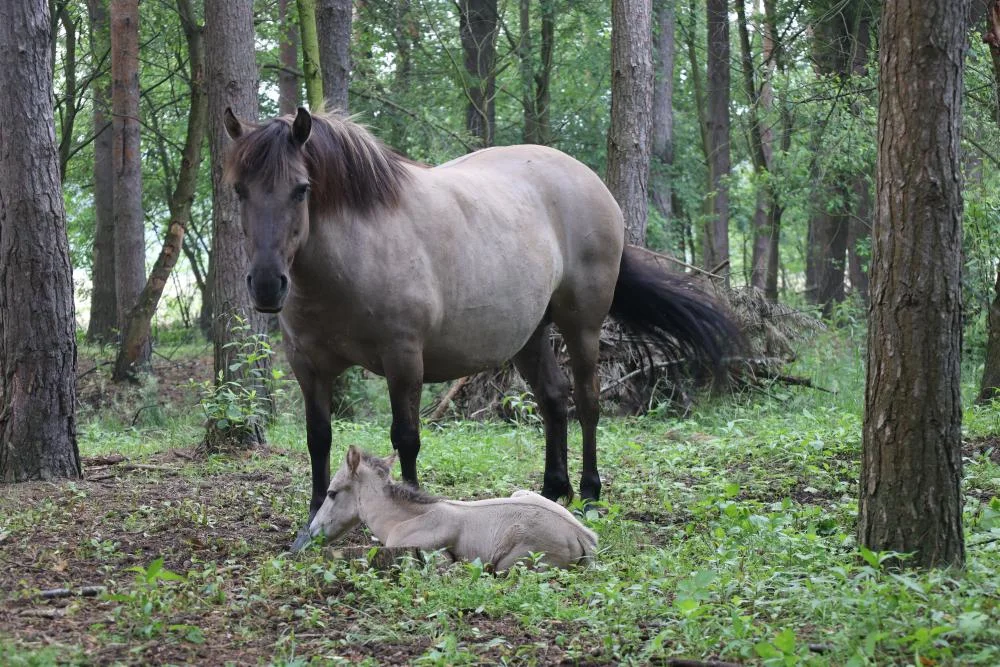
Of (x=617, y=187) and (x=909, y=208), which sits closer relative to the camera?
(x=909, y=208)

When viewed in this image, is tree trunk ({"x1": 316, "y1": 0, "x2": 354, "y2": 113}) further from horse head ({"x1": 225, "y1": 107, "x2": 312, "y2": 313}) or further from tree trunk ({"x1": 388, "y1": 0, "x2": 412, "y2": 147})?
horse head ({"x1": 225, "y1": 107, "x2": 312, "y2": 313})

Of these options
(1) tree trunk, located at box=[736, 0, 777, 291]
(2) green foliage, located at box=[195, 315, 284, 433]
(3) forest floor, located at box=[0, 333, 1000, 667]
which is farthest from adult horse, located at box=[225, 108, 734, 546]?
(1) tree trunk, located at box=[736, 0, 777, 291]

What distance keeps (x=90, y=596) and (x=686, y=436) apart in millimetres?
5934

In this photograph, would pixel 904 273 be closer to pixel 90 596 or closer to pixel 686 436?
pixel 90 596

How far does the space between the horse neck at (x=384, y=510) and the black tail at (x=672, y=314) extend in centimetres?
287

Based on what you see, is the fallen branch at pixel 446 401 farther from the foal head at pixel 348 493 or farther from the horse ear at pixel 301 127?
the horse ear at pixel 301 127

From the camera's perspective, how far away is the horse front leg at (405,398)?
5.60 m

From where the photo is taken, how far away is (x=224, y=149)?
348 inches

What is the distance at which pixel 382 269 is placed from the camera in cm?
556

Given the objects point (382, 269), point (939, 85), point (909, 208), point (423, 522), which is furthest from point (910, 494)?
point (382, 269)

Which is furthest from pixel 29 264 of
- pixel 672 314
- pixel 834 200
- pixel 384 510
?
pixel 834 200

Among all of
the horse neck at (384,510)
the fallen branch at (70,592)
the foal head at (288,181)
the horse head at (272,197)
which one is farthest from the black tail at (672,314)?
the fallen branch at (70,592)

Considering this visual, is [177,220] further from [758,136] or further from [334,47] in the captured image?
[758,136]

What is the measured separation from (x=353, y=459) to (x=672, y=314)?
3124 millimetres
